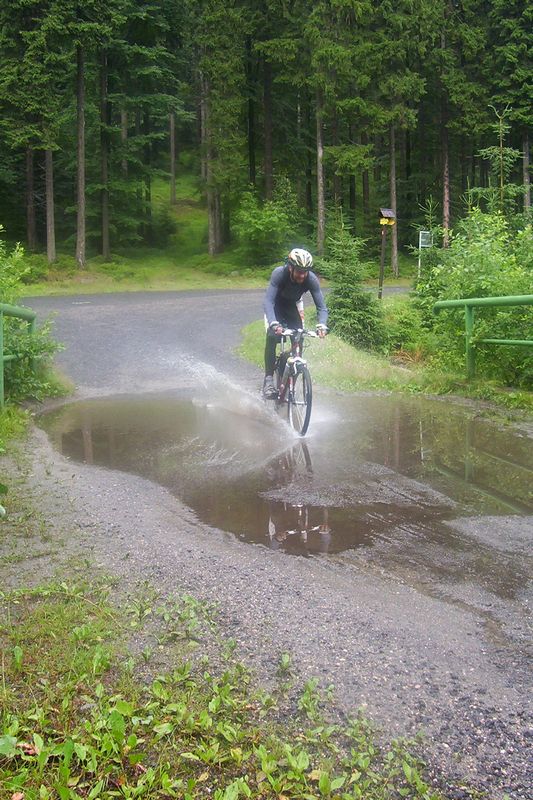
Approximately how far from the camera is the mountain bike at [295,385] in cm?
873

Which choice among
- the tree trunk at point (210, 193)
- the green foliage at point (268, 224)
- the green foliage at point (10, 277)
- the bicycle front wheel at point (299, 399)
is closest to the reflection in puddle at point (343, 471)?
the bicycle front wheel at point (299, 399)

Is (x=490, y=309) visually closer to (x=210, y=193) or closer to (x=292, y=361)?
(x=292, y=361)

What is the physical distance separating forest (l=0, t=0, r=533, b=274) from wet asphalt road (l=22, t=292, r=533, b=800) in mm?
30391

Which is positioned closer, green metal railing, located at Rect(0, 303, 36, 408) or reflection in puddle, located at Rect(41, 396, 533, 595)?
reflection in puddle, located at Rect(41, 396, 533, 595)

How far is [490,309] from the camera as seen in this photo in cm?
1096

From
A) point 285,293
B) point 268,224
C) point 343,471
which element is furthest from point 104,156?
point 343,471

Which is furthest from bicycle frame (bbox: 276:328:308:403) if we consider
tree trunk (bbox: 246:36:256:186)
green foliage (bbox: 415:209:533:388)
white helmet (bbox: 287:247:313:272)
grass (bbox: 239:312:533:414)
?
tree trunk (bbox: 246:36:256:186)

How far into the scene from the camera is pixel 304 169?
4528 cm

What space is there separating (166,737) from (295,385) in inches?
254

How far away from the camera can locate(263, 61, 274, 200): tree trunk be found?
3997cm

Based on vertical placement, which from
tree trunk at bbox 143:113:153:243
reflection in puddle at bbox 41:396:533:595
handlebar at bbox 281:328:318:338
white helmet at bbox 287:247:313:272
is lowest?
reflection in puddle at bbox 41:396:533:595

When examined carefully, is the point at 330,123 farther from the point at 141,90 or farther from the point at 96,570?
the point at 96,570

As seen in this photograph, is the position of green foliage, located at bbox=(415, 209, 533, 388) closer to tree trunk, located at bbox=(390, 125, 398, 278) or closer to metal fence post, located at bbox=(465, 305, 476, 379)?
metal fence post, located at bbox=(465, 305, 476, 379)

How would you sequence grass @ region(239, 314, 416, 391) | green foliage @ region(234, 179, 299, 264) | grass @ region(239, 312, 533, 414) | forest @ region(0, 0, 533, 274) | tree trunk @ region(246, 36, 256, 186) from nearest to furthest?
1. grass @ region(239, 312, 533, 414)
2. grass @ region(239, 314, 416, 391)
3. forest @ region(0, 0, 533, 274)
4. green foliage @ region(234, 179, 299, 264)
5. tree trunk @ region(246, 36, 256, 186)
